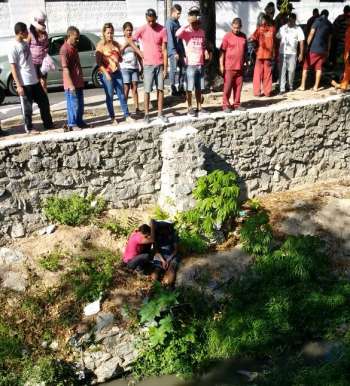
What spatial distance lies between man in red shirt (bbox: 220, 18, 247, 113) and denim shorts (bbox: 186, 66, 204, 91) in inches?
21.0

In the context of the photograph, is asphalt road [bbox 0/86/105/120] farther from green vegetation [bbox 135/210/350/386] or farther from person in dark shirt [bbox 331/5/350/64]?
person in dark shirt [bbox 331/5/350/64]

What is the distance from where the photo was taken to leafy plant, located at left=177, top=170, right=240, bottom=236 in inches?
275

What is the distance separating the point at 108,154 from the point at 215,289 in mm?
2376

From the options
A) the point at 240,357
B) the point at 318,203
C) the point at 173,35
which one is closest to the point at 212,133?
the point at 318,203

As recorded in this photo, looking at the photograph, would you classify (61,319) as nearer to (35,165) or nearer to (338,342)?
(35,165)

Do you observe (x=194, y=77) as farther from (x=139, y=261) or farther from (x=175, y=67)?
(x=139, y=261)

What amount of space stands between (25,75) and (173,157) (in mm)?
2430

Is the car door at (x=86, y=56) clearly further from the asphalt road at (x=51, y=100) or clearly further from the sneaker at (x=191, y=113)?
the sneaker at (x=191, y=113)

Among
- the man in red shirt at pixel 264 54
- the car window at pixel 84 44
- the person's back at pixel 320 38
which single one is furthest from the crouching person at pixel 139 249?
the car window at pixel 84 44

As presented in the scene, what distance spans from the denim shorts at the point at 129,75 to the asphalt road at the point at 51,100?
164cm

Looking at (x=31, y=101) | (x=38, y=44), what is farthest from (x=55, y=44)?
(x=31, y=101)

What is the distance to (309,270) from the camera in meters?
6.54

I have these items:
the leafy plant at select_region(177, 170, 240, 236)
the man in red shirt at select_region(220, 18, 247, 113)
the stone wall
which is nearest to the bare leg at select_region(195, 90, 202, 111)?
the man in red shirt at select_region(220, 18, 247, 113)

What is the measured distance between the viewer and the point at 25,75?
721 centimetres
